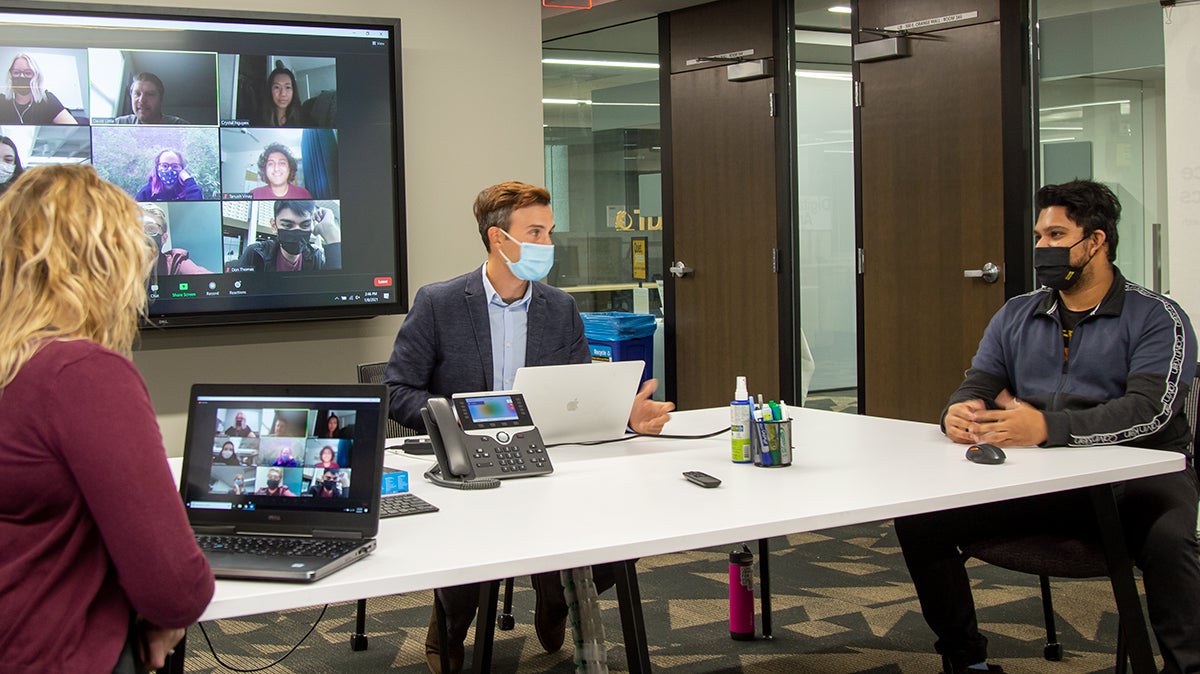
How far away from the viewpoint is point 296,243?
14.8ft

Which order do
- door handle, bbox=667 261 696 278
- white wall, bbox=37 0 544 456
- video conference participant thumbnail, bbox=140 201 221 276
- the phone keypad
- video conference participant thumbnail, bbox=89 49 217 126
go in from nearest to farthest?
1. the phone keypad
2. video conference participant thumbnail, bbox=89 49 217 126
3. video conference participant thumbnail, bbox=140 201 221 276
4. white wall, bbox=37 0 544 456
5. door handle, bbox=667 261 696 278

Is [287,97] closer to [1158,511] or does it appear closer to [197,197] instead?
[197,197]

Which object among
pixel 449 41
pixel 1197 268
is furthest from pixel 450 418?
pixel 1197 268

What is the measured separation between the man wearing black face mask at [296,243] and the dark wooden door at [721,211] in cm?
266

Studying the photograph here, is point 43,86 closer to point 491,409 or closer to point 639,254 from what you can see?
point 491,409

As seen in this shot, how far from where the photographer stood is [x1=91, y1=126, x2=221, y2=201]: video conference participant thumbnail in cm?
417

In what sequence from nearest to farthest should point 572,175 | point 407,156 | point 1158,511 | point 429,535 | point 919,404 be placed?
point 429,535, point 1158,511, point 407,156, point 919,404, point 572,175

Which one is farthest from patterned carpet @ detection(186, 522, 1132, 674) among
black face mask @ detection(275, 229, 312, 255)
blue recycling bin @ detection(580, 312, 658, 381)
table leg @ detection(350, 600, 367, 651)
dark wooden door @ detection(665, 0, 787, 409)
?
blue recycling bin @ detection(580, 312, 658, 381)

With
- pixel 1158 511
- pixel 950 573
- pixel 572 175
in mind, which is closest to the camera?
pixel 1158 511

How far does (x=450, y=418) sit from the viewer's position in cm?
261

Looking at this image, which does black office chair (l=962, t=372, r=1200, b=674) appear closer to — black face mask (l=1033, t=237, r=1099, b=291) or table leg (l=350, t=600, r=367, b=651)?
black face mask (l=1033, t=237, r=1099, b=291)

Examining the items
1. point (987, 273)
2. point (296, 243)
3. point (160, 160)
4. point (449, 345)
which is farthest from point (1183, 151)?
point (160, 160)

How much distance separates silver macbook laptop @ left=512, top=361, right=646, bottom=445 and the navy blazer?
1.76ft

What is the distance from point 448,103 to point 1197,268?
10.1 feet
